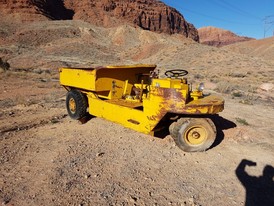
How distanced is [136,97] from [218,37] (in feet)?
531

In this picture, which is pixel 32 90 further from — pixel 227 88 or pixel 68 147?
pixel 227 88

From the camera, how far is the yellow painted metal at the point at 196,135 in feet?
17.6

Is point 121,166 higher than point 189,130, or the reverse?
point 189,130

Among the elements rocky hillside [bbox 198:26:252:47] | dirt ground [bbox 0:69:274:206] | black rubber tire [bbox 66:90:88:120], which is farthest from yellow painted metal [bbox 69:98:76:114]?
rocky hillside [bbox 198:26:252:47]

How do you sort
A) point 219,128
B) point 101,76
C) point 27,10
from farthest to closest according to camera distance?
point 27,10
point 219,128
point 101,76

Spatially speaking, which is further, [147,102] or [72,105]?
[72,105]

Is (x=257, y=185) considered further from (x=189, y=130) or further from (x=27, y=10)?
(x=27, y=10)

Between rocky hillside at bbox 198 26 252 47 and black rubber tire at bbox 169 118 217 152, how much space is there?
15171cm

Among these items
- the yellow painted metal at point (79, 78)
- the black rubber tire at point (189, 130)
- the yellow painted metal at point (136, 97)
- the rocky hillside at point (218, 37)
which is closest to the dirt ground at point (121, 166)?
the black rubber tire at point (189, 130)

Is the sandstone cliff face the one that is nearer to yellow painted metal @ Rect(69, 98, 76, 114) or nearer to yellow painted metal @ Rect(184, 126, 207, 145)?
yellow painted metal @ Rect(69, 98, 76, 114)

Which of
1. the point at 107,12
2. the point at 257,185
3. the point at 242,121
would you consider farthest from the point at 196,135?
the point at 107,12

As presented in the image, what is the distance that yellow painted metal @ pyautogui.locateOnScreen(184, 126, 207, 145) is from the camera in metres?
5.37

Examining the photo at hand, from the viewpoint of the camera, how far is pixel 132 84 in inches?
293

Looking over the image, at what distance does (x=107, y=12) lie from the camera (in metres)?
83.0
